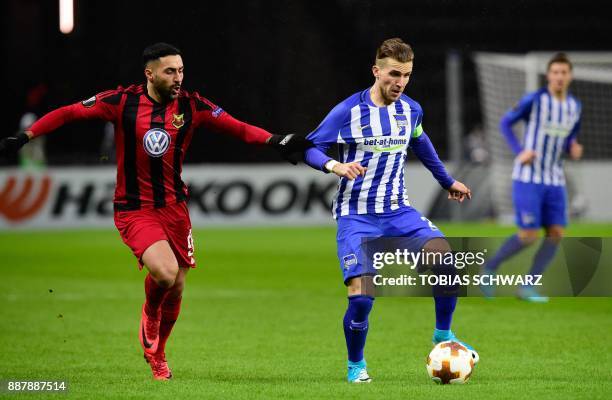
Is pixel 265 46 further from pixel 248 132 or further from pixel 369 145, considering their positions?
pixel 369 145

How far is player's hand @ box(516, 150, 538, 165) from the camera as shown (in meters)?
10.9

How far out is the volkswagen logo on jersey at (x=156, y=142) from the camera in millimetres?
7027

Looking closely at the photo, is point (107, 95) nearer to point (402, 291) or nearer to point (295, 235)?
point (402, 291)

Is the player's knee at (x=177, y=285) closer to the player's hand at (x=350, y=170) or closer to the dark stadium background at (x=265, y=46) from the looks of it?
the player's hand at (x=350, y=170)

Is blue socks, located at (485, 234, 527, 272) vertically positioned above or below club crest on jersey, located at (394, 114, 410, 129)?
below

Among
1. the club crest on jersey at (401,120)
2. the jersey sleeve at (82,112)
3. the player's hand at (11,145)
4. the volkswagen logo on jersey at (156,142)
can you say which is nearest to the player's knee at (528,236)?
the club crest on jersey at (401,120)

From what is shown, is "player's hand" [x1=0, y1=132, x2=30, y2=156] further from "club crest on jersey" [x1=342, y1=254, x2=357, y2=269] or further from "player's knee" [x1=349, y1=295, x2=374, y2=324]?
"player's knee" [x1=349, y1=295, x2=374, y2=324]

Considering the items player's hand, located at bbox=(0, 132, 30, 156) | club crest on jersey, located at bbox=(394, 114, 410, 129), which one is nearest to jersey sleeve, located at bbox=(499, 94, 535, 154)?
club crest on jersey, located at bbox=(394, 114, 410, 129)

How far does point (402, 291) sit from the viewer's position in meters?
6.86

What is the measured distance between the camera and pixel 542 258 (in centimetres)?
908

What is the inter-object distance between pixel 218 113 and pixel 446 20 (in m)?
18.2

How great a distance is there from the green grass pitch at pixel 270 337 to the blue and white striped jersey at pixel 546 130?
4.16 feet

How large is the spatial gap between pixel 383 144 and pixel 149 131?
1.40 meters

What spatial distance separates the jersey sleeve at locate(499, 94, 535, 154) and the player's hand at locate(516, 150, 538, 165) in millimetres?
145
